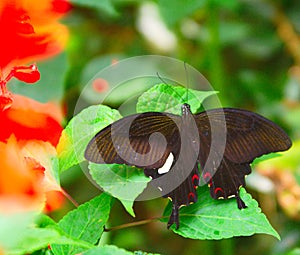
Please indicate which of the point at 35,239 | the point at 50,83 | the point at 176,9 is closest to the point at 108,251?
the point at 35,239

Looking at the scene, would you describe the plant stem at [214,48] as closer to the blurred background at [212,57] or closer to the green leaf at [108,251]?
the blurred background at [212,57]

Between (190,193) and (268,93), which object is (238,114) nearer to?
(190,193)

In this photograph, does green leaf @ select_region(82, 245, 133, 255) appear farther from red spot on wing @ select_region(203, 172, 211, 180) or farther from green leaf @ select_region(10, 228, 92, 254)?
red spot on wing @ select_region(203, 172, 211, 180)

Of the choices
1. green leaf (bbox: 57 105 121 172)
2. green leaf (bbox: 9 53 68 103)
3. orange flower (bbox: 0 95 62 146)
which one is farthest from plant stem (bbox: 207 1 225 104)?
green leaf (bbox: 57 105 121 172)

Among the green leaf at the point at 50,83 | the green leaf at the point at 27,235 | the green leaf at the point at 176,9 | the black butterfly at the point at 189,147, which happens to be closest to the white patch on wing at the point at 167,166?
the black butterfly at the point at 189,147

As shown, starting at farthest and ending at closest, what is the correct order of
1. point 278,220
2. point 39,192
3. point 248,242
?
point 248,242 → point 278,220 → point 39,192

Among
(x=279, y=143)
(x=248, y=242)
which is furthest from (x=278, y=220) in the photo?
(x=279, y=143)

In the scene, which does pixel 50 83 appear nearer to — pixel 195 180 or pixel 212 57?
pixel 212 57
